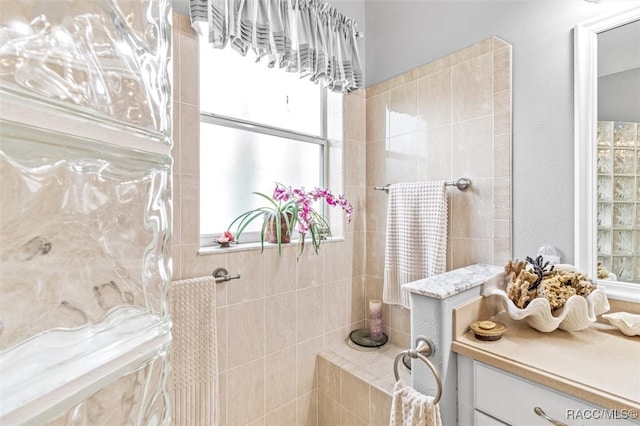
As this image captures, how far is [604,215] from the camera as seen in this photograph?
112 centimetres

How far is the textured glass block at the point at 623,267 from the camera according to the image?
1.08 metres

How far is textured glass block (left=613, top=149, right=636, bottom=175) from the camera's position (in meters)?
1.07

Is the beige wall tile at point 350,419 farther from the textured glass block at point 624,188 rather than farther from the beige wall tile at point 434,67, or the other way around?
the beige wall tile at point 434,67

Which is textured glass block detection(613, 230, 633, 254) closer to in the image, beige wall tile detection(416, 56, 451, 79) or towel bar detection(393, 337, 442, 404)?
towel bar detection(393, 337, 442, 404)

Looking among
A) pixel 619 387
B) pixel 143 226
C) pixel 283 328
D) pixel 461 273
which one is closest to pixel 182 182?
pixel 283 328

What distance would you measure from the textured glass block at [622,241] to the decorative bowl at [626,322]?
0.74 feet

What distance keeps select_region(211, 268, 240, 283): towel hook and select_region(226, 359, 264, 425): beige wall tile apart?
44 centimetres

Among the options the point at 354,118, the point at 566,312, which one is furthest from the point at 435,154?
the point at 566,312

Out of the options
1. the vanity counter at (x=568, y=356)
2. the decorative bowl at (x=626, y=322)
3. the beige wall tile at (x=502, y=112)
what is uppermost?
the beige wall tile at (x=502, y=112)

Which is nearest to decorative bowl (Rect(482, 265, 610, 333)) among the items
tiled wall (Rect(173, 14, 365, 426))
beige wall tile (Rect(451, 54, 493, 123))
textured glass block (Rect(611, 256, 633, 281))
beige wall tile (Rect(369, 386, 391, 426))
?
textured glass block (Rect(611, 256, 633, 281))

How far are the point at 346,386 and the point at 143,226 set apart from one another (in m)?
1.53

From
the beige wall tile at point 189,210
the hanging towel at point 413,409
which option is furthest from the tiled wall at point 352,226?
the hanging towel at point 413,409

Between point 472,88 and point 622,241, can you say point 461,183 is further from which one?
point 622,241

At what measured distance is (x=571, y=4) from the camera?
1168 millimetres
